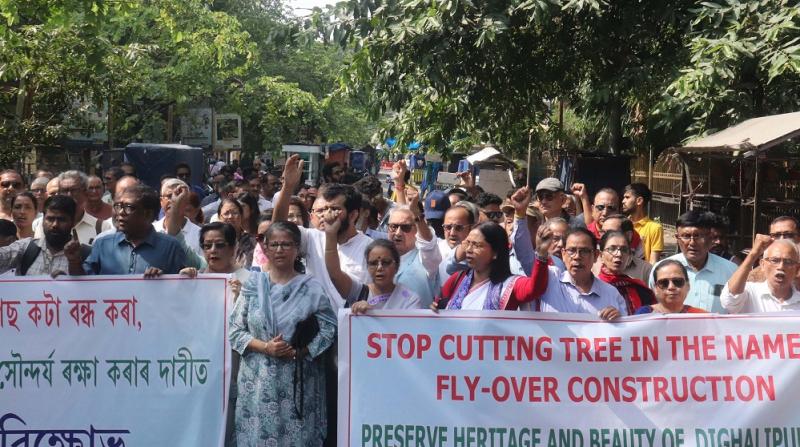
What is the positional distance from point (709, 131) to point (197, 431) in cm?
793

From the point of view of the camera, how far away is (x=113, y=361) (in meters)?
5.46

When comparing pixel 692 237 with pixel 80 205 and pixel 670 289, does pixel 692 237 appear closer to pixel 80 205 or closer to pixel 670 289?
pixel 670 289

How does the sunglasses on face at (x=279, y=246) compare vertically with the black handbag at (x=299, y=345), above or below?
above

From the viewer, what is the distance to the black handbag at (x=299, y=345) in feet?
16.5

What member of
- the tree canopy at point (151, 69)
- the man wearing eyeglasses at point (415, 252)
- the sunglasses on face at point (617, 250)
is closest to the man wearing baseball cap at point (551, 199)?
the man wearing eyeglasses at point (415, 252)

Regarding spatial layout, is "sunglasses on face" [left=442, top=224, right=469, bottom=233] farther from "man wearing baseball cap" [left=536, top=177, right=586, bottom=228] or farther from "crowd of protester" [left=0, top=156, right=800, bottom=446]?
"man wearing baseball cap" [left=536, top=177, right=586, bottom=228]

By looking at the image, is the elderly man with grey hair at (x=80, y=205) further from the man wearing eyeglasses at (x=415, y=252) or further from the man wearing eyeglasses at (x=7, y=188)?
the man wearing eyeglasses at (x=415, y=252)

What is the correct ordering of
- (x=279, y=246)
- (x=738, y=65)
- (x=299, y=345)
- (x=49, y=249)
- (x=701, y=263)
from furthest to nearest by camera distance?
(x=738, y=65) < (x=701, y=263) < (x=49, y=249) < (x=279, y=246) < (x=299, y=345)

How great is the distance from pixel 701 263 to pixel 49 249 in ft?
12.2

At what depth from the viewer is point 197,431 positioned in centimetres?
534

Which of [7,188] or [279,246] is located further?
[7,188]

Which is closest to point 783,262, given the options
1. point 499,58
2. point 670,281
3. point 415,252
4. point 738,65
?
point 670,281

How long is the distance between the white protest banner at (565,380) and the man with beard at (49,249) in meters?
1.89

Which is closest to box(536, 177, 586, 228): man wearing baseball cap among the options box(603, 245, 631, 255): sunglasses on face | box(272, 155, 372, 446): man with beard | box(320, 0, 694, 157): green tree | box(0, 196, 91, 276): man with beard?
box(603, 245, 631, 255): sunglasses on face
